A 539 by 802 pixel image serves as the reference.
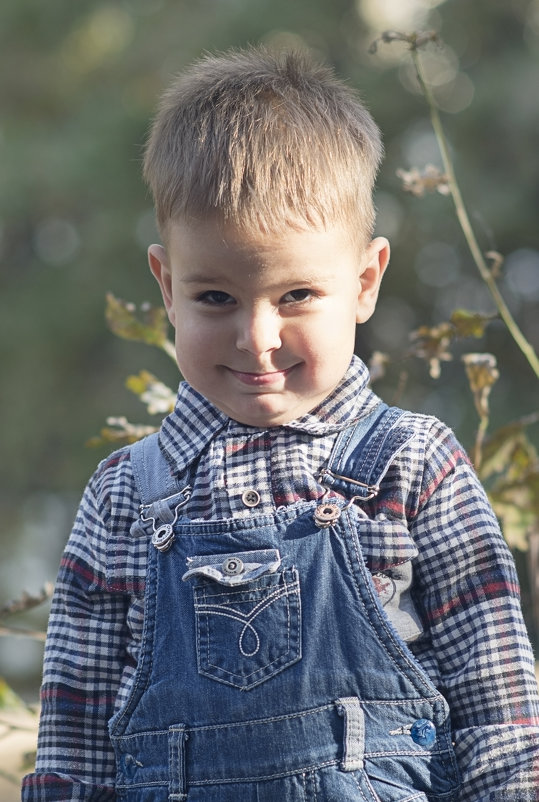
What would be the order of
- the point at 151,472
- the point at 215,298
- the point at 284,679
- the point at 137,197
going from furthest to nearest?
the point at 137,197 → the point at 151,472 → the point at 215,298 → the point at 284,679

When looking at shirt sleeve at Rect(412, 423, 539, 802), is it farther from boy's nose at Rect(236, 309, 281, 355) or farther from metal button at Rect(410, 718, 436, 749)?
boy's nose at Rect(236, 309, 281, 355)

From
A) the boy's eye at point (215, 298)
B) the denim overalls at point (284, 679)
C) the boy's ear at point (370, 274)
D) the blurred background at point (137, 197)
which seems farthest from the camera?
the blurred background at point (137, 197)

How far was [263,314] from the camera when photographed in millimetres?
1350

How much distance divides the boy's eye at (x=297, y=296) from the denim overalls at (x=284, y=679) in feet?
0.78

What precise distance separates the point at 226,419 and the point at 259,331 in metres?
0.20

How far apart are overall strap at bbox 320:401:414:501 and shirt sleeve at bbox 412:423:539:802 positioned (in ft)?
0.17

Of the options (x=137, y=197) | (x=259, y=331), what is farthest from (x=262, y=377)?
(x=137, y=197)

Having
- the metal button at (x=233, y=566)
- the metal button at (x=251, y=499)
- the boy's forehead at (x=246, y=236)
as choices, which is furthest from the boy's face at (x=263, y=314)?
the metal button at (x=233, y=566)

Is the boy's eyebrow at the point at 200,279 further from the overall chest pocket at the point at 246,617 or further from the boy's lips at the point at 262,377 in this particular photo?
the overall chest pocket at the point at 246,617

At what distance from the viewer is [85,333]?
25.7ft

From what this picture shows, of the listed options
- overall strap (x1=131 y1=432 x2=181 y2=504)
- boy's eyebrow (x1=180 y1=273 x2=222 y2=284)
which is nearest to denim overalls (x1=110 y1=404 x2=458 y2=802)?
overall strap (x1=131 y1=432 x2=181 y2=504)

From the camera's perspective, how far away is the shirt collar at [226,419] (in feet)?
4.75

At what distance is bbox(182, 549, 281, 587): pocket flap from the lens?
131 centimetres

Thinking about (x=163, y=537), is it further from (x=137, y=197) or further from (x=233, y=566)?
(x=137, y=197)
